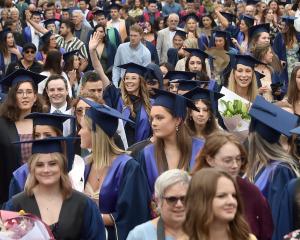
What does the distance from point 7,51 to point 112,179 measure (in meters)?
8.94

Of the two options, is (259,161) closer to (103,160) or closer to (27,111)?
(103,160)

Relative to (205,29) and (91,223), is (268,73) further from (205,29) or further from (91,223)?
(205,29)

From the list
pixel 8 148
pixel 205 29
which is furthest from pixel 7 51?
pixel 8 148

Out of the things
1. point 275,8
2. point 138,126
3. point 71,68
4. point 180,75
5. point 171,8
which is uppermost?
point 171,8

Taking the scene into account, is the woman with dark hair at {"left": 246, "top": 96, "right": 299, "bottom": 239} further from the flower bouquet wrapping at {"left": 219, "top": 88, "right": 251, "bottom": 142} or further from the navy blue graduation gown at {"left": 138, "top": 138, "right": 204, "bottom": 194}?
the flower bouquet wrapping at {"left": 219, "top": 88, "right": 251, "bottom": 142}

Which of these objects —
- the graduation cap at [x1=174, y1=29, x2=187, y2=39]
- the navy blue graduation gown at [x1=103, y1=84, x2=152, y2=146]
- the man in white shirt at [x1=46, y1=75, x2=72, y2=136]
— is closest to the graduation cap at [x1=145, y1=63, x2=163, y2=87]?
the navy blue graduation gown at [x1=103, y1=84, x2=152, y2=146]

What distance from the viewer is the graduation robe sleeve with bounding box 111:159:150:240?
7.30 metres

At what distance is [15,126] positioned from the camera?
909 cm

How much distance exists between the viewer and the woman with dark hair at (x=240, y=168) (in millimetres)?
6246

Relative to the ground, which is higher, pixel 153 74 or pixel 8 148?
pixel 153 74

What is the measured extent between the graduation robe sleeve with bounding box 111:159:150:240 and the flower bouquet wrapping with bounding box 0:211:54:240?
155 cm

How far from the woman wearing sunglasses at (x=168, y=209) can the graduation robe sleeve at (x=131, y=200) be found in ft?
5.03

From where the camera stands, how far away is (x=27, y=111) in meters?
9.27

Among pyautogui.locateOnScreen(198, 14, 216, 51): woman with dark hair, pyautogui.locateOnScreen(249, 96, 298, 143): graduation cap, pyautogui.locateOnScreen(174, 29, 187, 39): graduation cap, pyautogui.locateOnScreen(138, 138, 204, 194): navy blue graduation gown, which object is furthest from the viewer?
pyautogui.locateOnScreen(198, 14, 216, 51): woman with dark hair
